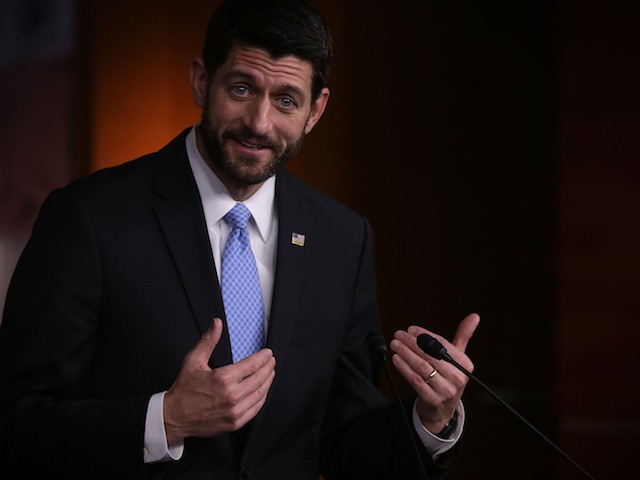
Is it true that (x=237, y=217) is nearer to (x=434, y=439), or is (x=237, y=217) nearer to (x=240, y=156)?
(x=240, y=156)

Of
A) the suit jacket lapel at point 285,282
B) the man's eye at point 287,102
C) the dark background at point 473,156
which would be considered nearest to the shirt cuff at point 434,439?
the suit jacket lapel at point 285,282

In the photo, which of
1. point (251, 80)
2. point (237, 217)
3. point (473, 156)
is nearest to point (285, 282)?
point (237, 217)

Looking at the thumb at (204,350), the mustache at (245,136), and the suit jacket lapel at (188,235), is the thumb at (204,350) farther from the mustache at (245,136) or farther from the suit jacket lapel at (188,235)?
the mustache at (245,136)

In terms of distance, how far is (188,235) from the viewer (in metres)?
1.96

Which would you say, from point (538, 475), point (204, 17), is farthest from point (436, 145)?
point (538, 475)

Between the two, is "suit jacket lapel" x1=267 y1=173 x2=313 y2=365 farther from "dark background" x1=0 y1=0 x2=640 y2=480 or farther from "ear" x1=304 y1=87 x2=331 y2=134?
"dark background" x1=0 y1=0 x2=640 y2=480

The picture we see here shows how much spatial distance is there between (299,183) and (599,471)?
1.34 meters

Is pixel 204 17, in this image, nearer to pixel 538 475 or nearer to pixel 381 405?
pixel 381 405

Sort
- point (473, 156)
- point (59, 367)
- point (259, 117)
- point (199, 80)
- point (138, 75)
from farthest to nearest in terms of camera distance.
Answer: point (473, 156) < point (138, 75) < point (199, 80) < point (259, 117) < point (59, 367)

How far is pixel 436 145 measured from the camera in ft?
10.7

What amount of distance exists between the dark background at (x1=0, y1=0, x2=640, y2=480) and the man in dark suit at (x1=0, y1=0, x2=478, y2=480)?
935mm

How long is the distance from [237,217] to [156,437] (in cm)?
45

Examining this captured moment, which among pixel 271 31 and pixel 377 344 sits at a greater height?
pixel 271 31

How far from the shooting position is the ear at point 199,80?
205 cm
